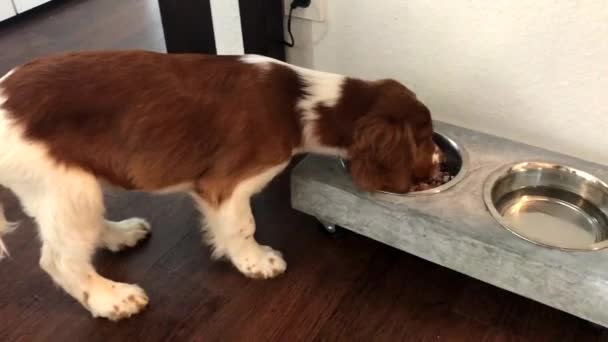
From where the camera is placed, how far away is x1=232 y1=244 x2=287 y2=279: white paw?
6.45 feet

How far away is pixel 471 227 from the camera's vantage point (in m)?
1.72

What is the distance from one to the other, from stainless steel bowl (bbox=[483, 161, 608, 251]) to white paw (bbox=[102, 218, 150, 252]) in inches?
47.7

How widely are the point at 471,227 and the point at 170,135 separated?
0.90m

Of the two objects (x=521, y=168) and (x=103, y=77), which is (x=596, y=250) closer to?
(x=521, y=168)

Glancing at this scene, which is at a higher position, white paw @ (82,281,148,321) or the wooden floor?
white paw @ (82,281,148,321)

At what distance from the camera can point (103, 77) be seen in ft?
5.23

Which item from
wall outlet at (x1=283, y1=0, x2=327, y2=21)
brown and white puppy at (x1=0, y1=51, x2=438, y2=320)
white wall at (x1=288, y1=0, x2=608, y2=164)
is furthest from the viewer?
wall outlet at (x1=283, y1=0, x2=327, y2=21)

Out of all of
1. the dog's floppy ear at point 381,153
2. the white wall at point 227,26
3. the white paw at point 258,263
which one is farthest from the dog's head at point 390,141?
the white wall at point 227,26

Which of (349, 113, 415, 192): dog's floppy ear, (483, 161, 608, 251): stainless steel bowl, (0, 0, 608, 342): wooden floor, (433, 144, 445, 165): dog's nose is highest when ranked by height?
(349, 113, 415, 192): dog's floppy ear

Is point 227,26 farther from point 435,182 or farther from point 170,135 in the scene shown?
point 435,182

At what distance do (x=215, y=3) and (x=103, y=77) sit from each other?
3.69 feet

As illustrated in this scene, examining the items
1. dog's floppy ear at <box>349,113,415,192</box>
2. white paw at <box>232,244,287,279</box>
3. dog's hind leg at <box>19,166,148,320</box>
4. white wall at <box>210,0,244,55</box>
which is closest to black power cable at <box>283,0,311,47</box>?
white wall at <box>210,0,244,55</box>

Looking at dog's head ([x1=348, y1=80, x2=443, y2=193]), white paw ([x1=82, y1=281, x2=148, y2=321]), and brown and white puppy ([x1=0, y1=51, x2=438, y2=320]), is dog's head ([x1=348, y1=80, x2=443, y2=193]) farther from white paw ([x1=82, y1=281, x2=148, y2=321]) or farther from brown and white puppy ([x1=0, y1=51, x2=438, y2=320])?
white paw ([x1=82, y1=281, x2=148, y2=321])

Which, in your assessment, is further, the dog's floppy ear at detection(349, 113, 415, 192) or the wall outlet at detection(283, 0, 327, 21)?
the wall outlet at detection(283, 0, 327, 21)
